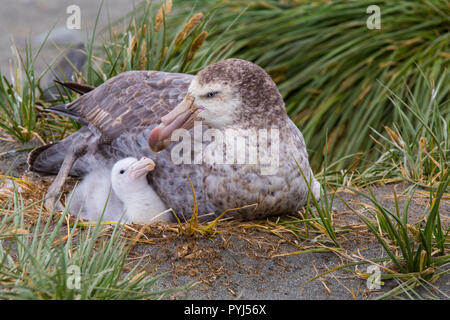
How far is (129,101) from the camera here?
310cm

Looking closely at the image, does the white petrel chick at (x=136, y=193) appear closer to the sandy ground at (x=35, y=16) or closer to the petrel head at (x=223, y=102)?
the petrel head at (x=223, y=102)

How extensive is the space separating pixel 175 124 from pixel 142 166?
317 millimetres

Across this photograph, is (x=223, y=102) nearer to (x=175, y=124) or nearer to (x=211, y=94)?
(x=211, y=94)

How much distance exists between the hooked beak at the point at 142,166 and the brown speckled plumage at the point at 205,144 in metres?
0.05

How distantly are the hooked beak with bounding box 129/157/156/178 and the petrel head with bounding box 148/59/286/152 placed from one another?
194mm

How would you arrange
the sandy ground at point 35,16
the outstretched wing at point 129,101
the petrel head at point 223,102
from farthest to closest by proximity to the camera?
the sandy ground at point 35,16
the outstretched wing at point 129,101
the petrel head at point 223,102

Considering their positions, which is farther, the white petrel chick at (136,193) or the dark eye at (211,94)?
the white petrel chick at (136,193)

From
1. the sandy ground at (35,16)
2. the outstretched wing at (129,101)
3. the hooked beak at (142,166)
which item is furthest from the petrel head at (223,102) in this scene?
the sandy ground at (35,16)

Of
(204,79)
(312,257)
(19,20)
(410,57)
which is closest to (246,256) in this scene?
(312,257)

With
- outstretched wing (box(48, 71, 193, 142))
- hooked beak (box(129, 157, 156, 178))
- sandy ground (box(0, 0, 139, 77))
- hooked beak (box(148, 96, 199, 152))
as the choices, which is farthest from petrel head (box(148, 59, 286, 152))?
sandy ground (box(0, 0, 139, 77))

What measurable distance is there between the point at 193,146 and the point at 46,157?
1.13 metres

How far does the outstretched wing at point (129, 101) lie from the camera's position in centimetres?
298

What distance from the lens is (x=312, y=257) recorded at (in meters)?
2.51

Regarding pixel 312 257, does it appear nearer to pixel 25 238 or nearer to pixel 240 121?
pixel 240 121
